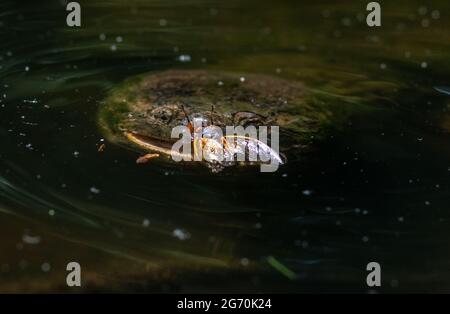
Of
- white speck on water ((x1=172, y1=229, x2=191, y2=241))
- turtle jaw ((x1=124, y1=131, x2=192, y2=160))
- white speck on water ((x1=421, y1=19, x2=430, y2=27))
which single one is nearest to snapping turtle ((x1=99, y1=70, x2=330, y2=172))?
turtle jaw ((x1=124, y1=131, x2=192, y2=160))

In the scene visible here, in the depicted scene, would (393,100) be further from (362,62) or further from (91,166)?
(91,166)

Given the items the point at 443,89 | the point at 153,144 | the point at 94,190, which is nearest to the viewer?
the point at 94,190

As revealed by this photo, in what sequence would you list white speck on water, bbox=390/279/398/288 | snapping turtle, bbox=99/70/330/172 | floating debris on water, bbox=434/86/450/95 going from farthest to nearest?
floating debris on water, bbox=434/86/450/95 < snapping turtle, bbox=99/70/330/172 < white speck on water, bbox=390/279/398/288

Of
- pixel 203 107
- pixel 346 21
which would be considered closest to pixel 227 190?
pixel 203 107

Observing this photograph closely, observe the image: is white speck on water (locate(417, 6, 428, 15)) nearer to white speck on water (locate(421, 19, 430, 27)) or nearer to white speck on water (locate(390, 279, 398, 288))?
white speck on water (locate(421, 19, 430, 27))

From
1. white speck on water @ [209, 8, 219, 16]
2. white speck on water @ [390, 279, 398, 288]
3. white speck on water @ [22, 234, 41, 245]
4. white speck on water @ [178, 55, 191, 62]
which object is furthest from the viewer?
white speck on water @ [209, 8, 219, 16]

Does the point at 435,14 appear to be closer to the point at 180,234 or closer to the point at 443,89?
the point at 443,89
